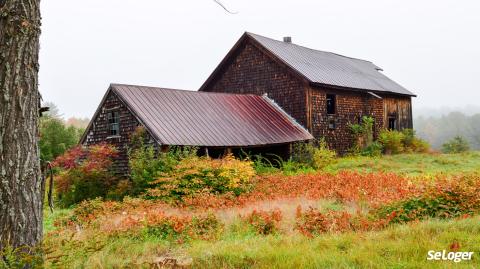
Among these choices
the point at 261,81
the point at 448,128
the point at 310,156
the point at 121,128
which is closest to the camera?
the point at 121,128

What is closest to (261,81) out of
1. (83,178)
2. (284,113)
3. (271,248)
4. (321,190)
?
(284,113)

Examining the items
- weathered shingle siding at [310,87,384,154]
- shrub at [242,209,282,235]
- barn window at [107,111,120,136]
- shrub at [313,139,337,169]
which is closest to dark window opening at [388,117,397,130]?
weathered shingle siding at [310,87,384,154]

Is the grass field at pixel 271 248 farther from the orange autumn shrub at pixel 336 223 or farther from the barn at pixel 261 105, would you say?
the barn at pixel 261 105

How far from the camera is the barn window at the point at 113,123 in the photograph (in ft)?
67.6

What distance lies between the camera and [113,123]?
20.8 meters

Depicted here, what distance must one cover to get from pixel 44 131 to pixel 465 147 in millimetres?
29143

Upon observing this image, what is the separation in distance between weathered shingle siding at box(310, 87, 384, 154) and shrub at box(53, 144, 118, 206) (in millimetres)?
11786

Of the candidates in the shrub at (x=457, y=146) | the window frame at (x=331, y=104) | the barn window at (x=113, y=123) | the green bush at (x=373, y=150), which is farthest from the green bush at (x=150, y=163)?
the shrub at (x=457, y=146)

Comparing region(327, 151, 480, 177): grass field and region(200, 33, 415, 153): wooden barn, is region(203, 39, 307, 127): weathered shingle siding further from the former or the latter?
region(327, 151, 480, 177): grass field

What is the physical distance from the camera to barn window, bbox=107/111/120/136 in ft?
67.6

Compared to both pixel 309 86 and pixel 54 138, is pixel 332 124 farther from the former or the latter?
pixel 54 138

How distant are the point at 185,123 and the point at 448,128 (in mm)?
82007

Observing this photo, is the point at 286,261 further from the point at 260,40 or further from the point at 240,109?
the point at 260,40

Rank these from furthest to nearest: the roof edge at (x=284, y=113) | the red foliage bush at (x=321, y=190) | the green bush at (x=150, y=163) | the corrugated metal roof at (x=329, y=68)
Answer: the corrugated metal roof at (x=329, y=68)
the roof edge at (x=284, y=113)
the green bush at (x=150, y=163)
the red foliage bush at (x=321, y=190)
